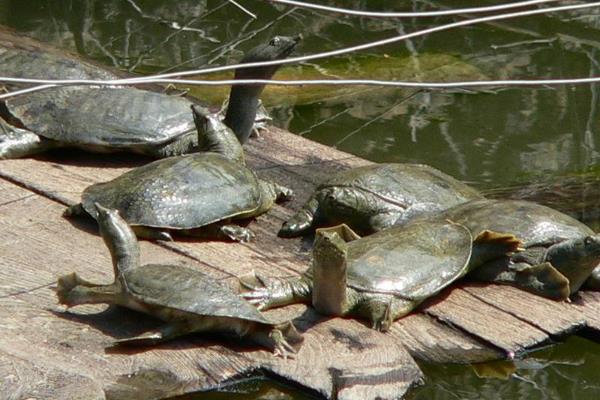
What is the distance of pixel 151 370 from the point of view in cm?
373

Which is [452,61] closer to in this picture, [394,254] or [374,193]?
[374,193]

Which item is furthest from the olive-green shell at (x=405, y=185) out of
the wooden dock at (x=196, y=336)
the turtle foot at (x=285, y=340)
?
the turtle foot at (x=285, y=340)

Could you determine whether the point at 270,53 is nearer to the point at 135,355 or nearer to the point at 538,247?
the point at 538,247

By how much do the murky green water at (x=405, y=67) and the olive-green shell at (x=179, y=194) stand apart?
1.53 m

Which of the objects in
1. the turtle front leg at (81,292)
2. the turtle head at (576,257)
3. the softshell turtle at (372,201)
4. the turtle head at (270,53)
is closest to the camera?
the turtle front leg at (81,292)

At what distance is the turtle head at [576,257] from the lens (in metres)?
4.40

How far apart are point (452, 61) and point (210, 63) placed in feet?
5.09

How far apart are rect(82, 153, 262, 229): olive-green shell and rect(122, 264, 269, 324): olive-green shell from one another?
62 cm

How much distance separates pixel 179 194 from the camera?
4.64 metres

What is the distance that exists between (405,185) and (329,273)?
0.88 m

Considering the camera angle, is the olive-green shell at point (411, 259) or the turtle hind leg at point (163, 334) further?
the olive-green shell at point (411, 259)

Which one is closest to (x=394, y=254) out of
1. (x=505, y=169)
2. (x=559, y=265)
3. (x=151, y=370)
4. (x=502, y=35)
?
(x=559, y=265)

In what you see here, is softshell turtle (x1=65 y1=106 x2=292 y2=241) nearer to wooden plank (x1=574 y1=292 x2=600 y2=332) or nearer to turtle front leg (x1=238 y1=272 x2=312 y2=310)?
turtle front leg (x1=238 y1=272 x2=312 y2=310)

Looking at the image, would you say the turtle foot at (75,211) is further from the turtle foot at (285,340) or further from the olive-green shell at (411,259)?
the turtle foot at (285,340)
